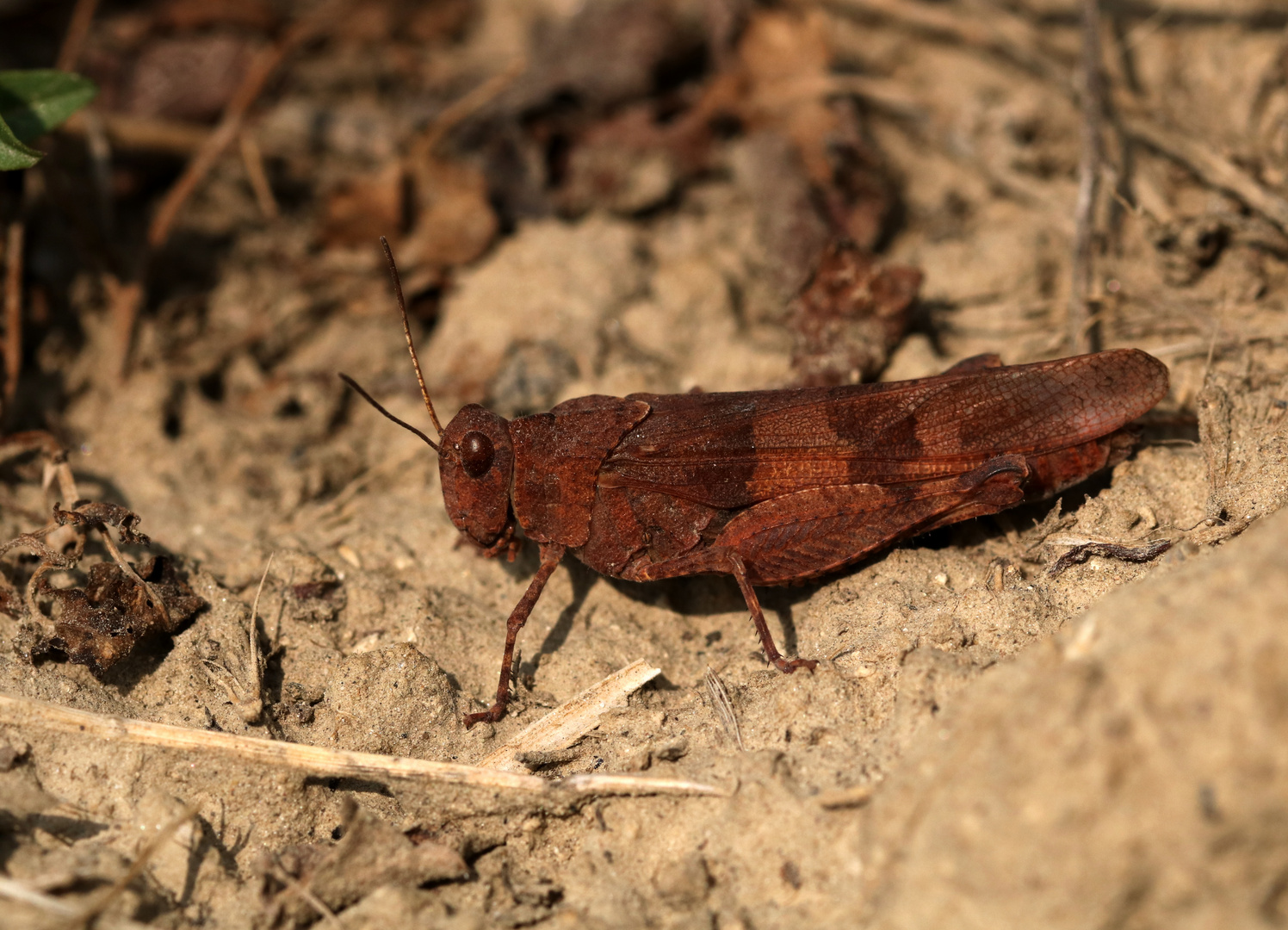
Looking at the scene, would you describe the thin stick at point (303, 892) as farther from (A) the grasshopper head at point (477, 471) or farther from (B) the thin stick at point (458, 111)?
(B) the thin stick at point (458, 111)

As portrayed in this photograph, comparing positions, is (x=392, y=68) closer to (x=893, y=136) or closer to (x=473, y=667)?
(x=893, y=136)

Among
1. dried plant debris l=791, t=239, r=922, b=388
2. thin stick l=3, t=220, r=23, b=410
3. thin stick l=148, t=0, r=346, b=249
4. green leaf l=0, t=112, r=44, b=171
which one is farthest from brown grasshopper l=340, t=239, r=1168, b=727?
thin stick l=148, t=0, r=346, b=249

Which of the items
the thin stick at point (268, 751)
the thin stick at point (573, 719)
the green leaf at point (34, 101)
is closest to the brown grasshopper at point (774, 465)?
the thin stick at point (573, 719)

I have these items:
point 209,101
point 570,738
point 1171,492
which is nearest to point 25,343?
point 209,101

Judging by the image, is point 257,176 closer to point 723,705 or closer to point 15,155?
point 15,155

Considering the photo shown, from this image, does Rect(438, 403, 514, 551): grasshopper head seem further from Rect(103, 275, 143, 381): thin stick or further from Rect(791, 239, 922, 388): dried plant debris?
Rect(103, 275, 143, 381): thin stick

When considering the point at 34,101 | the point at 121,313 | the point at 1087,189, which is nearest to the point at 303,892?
the point at 34,101
